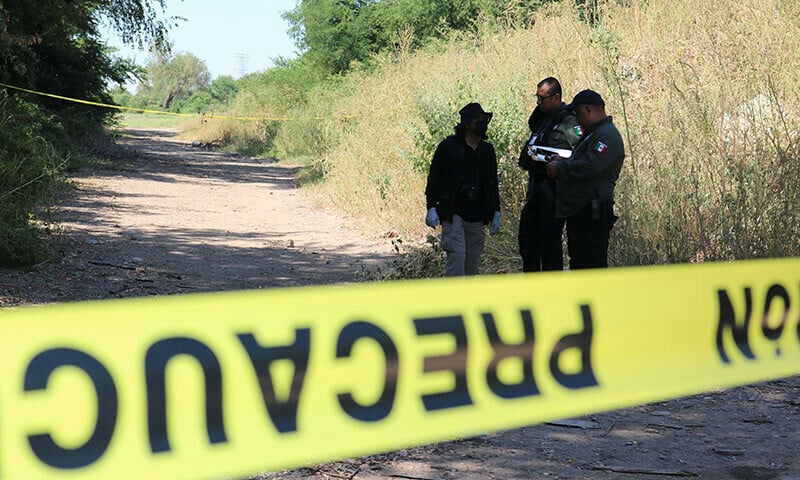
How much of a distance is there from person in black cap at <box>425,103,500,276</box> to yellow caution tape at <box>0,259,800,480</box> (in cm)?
342

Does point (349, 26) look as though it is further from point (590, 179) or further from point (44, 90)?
point (590, 179)

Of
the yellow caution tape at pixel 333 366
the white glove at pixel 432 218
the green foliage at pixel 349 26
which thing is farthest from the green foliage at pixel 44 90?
the green foliage at pixel 349 26

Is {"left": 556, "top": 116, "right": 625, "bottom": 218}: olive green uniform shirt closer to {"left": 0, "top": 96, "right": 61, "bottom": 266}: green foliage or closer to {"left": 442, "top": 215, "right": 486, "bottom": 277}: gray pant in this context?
{"left": 442, "top": 215, "right": 486, "bottom": 277}: gray pant

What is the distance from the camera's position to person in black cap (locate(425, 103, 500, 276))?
6738 millimetres

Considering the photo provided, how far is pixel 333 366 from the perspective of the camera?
98.3 inches

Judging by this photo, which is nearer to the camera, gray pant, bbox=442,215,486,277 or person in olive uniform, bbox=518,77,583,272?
person in olive uniform, bbox=518,77,583,272

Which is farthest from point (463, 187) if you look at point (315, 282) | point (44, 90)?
point (44, 90)

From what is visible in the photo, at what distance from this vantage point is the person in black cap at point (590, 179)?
6227mm

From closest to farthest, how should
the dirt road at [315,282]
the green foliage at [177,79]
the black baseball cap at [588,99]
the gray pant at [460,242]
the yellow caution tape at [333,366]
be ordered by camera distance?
1. the yellow caution tape at [333,366]
2. the dirt road at [315,282]
3. the black baseball cap at [588,99]
4. the gray pant at [460,242]
5. the green foliage at [177,79]

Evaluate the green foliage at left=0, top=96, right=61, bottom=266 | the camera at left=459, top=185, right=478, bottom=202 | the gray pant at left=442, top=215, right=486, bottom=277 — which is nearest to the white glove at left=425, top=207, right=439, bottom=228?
the gray pant at left=442, top=215, right=486, bottom=277

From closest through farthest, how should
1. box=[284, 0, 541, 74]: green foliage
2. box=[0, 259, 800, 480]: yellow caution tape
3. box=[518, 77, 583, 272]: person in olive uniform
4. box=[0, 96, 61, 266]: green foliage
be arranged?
box=[0, 259, 800, 480]: yellow caution tape → box=[518, 77, 583, 272]: person in olive uniform → box=[0, 96, 61, 266]: green foliage → box=[284, 0, 541, 74]: green foliage

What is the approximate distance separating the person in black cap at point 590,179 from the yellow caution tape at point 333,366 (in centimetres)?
289

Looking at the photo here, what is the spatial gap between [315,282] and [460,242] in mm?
3086

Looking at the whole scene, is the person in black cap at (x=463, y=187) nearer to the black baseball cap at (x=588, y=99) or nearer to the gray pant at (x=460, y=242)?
the gray pant at (x=460, y=242)
